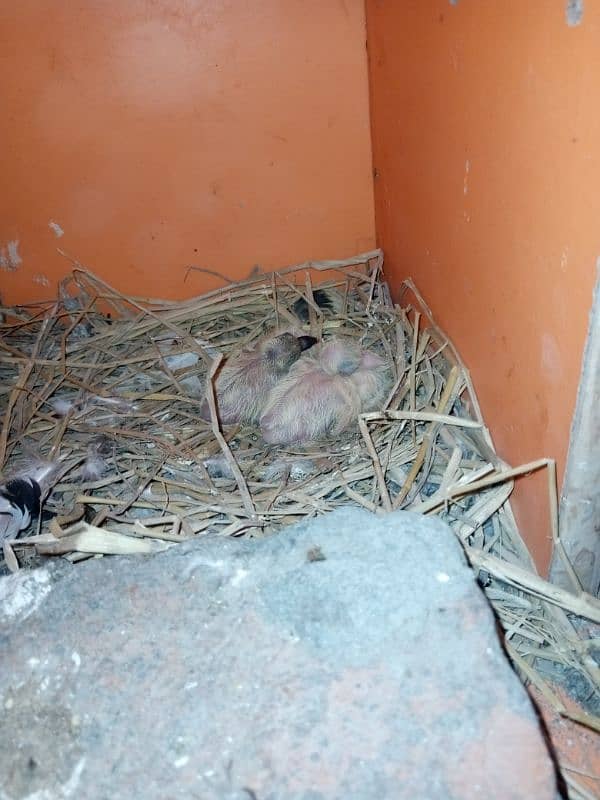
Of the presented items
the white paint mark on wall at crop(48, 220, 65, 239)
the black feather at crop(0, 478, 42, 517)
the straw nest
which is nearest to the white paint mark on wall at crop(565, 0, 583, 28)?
the straw nest

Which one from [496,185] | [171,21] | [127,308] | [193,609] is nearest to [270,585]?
[193,609]

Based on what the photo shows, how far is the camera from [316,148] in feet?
9.18

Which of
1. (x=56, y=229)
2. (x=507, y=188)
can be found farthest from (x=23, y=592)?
(x=56, y=229)

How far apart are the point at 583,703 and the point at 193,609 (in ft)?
3.23

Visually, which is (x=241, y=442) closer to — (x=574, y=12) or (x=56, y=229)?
(x=56, y=229)

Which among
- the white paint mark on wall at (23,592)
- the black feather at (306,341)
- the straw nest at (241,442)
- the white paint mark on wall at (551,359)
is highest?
the white paint mark on wall at (551,359)

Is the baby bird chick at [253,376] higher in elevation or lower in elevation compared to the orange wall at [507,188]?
lower

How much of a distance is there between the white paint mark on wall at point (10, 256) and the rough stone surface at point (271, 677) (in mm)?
1832

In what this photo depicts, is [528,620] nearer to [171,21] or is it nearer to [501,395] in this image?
[501,395]

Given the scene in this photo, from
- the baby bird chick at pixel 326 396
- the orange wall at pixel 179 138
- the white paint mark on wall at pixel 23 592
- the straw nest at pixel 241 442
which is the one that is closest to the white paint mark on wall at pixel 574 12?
the straw nest at pixel 241 442

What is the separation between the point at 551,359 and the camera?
4.91ft

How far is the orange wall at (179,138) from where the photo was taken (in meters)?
2.51

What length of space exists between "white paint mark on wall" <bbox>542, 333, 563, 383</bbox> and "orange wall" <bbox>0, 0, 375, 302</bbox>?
161 centimetres

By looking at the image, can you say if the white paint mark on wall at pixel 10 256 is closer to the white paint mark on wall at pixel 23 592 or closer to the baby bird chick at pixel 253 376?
the baby bird chick at pixel 253 376
